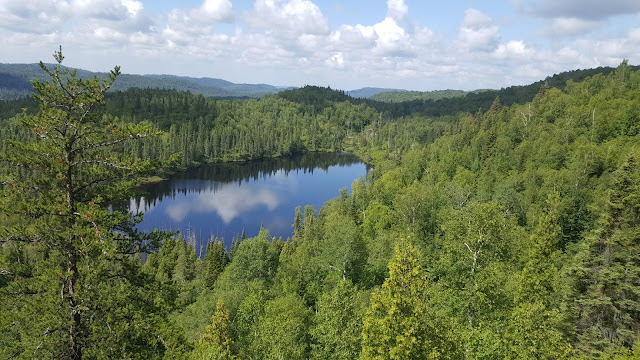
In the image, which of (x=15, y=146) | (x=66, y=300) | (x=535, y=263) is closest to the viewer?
(x=66, y=300)

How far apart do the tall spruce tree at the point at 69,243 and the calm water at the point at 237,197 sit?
2295 inches

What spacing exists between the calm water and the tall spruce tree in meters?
58.3

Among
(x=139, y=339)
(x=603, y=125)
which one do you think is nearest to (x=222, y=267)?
(x=139, y=339)

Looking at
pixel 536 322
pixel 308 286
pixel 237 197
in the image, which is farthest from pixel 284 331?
pixel 237 197

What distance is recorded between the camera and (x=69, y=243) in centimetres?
966

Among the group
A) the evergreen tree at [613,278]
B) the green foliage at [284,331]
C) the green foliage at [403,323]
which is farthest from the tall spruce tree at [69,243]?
the evergreen tree at [613,278]

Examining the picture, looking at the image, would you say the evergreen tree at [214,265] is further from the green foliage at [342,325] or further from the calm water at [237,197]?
the green foliage at [342,325]

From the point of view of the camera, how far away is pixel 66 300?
9.72 meters

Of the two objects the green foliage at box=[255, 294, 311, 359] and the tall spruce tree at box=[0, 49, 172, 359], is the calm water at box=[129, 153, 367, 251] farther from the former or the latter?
the tall spruce tree at box=[0, 49, 172, 359]

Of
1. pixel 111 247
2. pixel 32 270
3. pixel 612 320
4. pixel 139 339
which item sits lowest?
pixel 612 320

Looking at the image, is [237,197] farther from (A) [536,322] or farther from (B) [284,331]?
(A) [536,322]

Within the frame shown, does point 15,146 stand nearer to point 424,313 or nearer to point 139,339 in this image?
point 139,339

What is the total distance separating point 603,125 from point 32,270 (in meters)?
81.6

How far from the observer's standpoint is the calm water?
9362 centimetres
